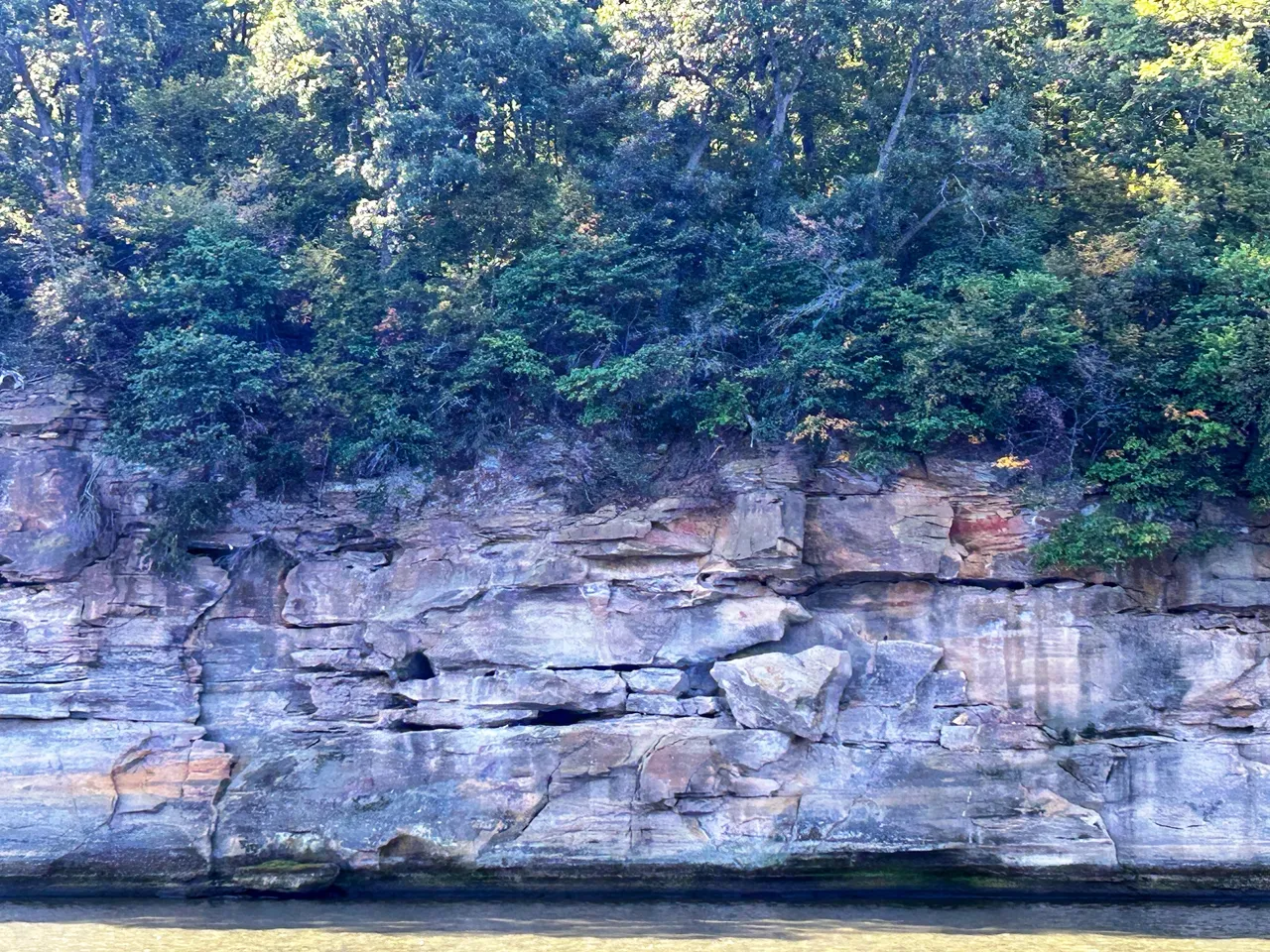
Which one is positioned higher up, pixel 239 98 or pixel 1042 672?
pixel 239 98

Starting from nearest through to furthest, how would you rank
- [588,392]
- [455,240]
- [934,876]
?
1. [934,876]
2. [588,392]
3. [455,240]

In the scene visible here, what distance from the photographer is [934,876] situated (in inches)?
454

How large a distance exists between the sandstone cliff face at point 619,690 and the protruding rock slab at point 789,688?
0.04 m

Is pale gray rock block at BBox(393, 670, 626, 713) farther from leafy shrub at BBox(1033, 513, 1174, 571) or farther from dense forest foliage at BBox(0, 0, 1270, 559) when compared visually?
leafy shrub at BBox(1033, 513, 1174, 571)

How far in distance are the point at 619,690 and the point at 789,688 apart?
184 centimetres

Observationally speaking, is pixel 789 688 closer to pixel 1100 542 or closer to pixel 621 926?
pixel 621 926

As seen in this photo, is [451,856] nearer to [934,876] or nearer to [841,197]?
[934,876]

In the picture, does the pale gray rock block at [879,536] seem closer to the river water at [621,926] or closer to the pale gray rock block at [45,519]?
the river water at [621,926]

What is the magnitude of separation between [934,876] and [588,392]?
6328 millimetres

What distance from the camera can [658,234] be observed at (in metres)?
13.8

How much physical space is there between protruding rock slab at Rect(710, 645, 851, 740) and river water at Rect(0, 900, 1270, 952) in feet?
5.88

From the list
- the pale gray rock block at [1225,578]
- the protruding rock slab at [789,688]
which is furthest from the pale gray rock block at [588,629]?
the pale gray rock block at [1225,578]

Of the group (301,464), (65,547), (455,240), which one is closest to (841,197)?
(455,240)

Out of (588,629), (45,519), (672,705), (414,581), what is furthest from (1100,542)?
(45,519)
